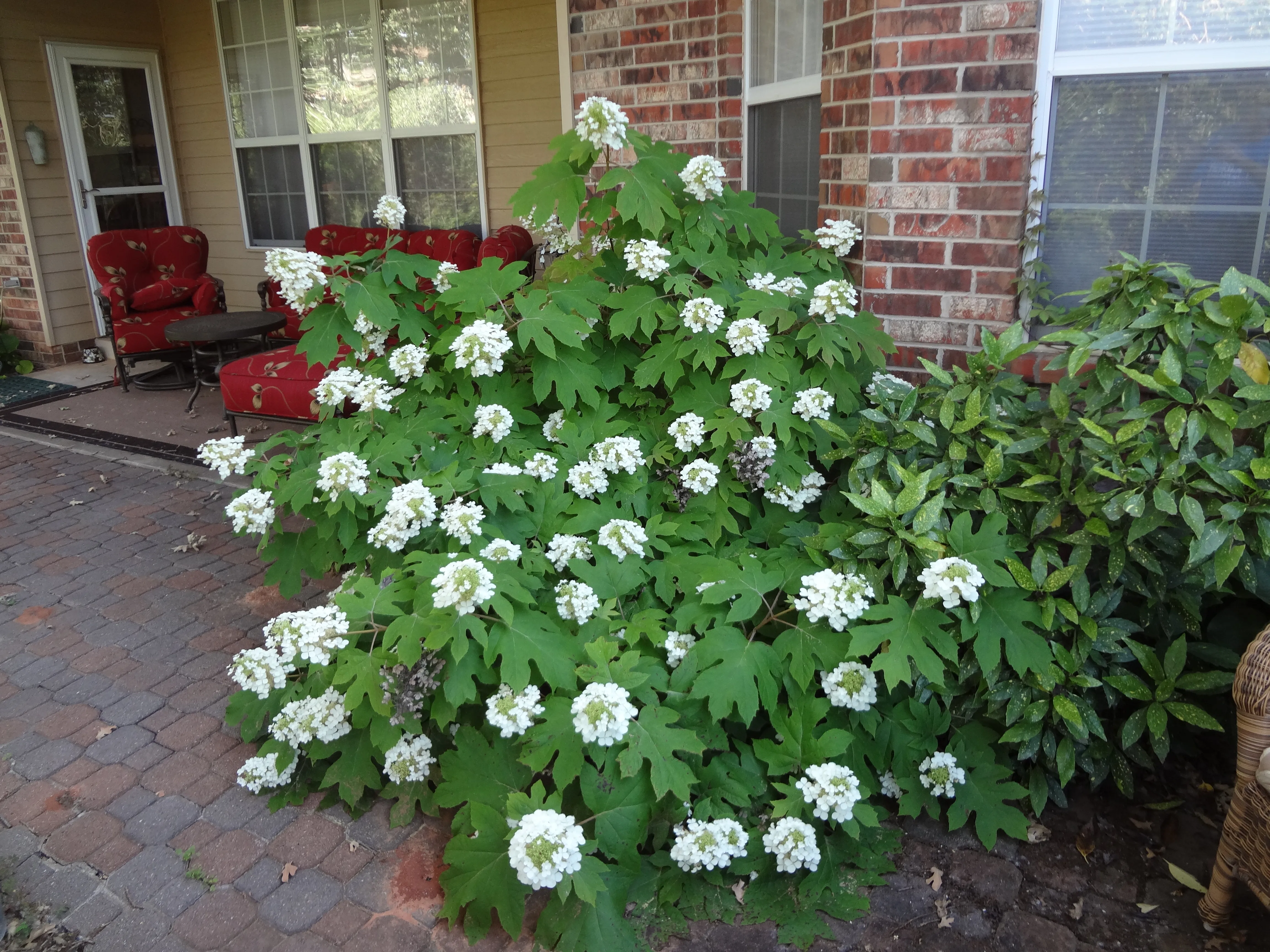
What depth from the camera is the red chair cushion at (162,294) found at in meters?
6.66

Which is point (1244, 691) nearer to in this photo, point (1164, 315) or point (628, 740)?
point (1164, 315)

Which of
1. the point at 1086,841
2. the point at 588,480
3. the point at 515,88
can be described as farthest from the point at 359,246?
the point at 1086,841

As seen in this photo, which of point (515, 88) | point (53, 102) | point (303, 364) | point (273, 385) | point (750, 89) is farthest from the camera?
point (53, 102)

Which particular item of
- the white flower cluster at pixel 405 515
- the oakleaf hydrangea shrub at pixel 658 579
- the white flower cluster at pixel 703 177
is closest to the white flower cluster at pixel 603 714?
the oakleaf hydrangea shrub at pixel 658 579

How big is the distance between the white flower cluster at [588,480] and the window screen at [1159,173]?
1566 millimetres

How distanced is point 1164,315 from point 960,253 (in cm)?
80

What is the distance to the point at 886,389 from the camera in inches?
101

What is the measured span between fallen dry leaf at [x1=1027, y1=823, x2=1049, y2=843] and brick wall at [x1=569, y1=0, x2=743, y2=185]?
2707mm

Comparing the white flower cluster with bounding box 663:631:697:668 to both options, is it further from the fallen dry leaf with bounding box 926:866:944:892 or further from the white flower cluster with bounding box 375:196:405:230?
the white flower cluster with bounding box 375:196:405:230

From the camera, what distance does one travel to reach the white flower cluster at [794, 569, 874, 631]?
2.09 metres

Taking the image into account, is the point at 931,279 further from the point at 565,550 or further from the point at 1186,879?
the point at 1186,879

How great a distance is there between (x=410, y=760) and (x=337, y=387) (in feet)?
3.58

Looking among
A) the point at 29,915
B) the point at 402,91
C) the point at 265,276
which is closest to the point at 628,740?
the point at 29,915

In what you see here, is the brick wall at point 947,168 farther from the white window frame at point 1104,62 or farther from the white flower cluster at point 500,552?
the white flower cluster at point 500,552
